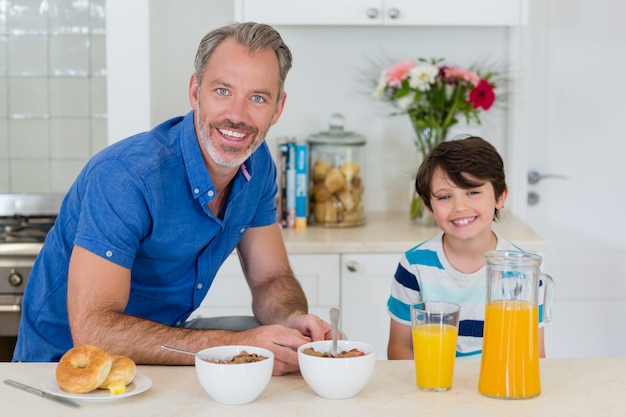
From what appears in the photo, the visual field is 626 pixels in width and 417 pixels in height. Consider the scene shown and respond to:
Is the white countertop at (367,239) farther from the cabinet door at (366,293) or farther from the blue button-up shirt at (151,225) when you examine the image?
the blue button-up shirt at (151,225)

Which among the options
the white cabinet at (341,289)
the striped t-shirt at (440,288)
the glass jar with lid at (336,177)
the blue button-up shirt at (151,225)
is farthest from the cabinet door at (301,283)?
the striped t-shirt at (440,288)

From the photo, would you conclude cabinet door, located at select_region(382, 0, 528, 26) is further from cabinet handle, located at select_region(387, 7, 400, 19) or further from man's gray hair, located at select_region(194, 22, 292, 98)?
man's gray hair, located at select_region(194, 22, 292, 98)

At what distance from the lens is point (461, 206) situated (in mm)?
2104

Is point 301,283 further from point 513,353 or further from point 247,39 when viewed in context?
point 513,353

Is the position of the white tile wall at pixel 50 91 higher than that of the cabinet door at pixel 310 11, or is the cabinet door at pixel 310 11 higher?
the cabinet door at pixel 310 11

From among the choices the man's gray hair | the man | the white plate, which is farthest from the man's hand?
the man's gray hair

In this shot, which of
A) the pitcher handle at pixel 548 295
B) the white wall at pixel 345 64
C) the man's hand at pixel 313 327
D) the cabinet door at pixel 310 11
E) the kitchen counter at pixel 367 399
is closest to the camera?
the kitchen counter at pixel 367 399

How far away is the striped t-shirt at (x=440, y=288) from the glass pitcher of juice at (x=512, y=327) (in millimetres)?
507

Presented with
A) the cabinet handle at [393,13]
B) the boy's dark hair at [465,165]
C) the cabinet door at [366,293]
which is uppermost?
the cabinet handle at [393,13]

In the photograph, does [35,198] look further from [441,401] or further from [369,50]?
[441,401]

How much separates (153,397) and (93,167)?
0.70 meters

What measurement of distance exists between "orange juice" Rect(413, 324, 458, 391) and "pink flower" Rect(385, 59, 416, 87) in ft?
6.29

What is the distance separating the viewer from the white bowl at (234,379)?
149cm

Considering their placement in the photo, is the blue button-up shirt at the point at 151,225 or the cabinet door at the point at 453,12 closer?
the blue button-up shirt at the point at 151,225
